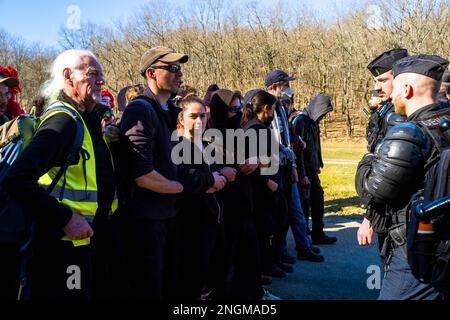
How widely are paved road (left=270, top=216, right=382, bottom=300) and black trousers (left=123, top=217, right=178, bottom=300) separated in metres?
1.87

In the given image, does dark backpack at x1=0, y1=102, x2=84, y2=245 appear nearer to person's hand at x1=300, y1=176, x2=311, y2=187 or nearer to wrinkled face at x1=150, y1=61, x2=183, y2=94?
wrinkled face at x1=150, y1=61, x2=183, y2=94

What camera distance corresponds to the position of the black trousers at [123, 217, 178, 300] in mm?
3240

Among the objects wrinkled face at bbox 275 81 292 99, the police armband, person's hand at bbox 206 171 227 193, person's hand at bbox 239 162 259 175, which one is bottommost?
person's hand at bbox 206 171 227 193

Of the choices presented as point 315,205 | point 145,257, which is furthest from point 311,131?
point 145,257

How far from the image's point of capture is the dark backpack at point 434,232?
82.9 inches

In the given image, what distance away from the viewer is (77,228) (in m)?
2.50

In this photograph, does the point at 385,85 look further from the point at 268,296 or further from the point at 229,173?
the point at 268,296

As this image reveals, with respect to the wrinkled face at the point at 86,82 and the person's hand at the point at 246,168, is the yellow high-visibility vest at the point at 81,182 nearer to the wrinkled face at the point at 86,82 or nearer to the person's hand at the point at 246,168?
the wrinkled face at the point at 86,82

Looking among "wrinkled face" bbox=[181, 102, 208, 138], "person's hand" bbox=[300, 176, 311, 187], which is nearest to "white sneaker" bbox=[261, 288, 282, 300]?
"wrinkled face" bbox=[181, 102, 208, 138]

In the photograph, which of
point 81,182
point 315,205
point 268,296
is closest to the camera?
point 81,182

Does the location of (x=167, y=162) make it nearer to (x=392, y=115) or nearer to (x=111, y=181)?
(x=111, y=181)

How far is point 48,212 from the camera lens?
2.39 m

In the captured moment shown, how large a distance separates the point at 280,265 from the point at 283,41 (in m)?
23.6

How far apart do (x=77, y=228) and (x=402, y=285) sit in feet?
5.98
